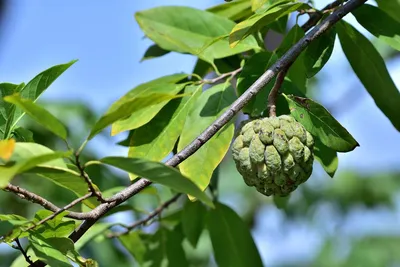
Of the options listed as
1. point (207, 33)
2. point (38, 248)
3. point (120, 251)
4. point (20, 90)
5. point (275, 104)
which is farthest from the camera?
point (120, 251)

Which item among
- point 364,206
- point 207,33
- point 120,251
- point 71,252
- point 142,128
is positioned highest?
point 207,33

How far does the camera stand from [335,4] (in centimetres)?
150

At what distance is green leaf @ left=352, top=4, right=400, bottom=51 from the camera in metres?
1.51

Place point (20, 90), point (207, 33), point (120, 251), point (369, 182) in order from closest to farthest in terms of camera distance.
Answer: point (20, 90)
point (207, 33)
point (120, 251)
point (369, 182)

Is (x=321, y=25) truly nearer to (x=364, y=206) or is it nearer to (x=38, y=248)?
(x=38, y=248)

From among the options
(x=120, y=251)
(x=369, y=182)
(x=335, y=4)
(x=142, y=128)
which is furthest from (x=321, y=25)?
(x=369, y=182)

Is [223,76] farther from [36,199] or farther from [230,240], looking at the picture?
[36,199]

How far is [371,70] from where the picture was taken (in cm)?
161

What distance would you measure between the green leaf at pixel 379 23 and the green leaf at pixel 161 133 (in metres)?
0.43

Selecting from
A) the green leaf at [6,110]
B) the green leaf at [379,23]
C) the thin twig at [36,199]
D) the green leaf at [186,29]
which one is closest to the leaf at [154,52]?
the green leaf at [186,29]

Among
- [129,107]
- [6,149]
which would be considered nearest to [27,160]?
[6,149]

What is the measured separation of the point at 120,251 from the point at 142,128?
8.27 feet

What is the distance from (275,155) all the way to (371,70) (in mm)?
487

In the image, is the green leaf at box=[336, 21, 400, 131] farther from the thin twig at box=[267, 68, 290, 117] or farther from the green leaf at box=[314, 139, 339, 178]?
the thin twig at box=[267, 68, 290, 117]
